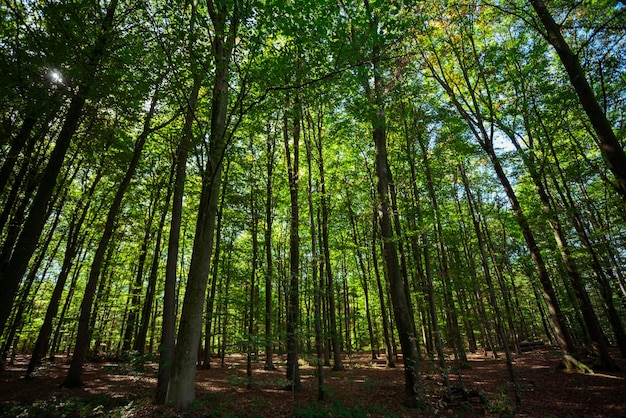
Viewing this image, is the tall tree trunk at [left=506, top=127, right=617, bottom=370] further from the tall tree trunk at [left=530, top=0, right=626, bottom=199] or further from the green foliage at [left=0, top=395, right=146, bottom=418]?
the green foliage at [left=0, top=395, right=146, bottom=418]

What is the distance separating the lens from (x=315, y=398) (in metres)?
9.24

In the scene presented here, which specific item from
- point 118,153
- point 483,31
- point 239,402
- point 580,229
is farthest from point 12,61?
point 580,229

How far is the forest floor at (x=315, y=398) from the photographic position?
666cm

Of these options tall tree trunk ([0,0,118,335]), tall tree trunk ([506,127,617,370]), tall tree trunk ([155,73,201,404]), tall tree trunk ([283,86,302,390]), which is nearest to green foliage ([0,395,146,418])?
tall tree trunk ([155,73,201,404])

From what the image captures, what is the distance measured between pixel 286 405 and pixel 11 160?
9638 mm

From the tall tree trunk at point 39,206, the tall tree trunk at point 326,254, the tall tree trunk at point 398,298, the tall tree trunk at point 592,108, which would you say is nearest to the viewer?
the tall tree trunk at point 39,206

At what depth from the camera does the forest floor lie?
6.66 meters

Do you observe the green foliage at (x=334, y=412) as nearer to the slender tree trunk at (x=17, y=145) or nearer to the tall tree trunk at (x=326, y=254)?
the tall tree trunk at (x=326, y=254)

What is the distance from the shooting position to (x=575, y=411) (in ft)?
25.3

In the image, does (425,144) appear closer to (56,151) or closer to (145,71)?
(145,71)

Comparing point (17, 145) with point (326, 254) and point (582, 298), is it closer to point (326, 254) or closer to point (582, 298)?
point (326, 254)

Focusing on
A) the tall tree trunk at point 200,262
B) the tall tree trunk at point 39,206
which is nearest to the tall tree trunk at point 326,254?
the tall tree trunk at point 200,262

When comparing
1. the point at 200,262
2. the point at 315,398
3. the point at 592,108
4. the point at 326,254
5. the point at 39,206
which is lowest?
the point at 315,398

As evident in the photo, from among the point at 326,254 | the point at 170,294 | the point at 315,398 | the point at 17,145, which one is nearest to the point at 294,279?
the point at 326,254
